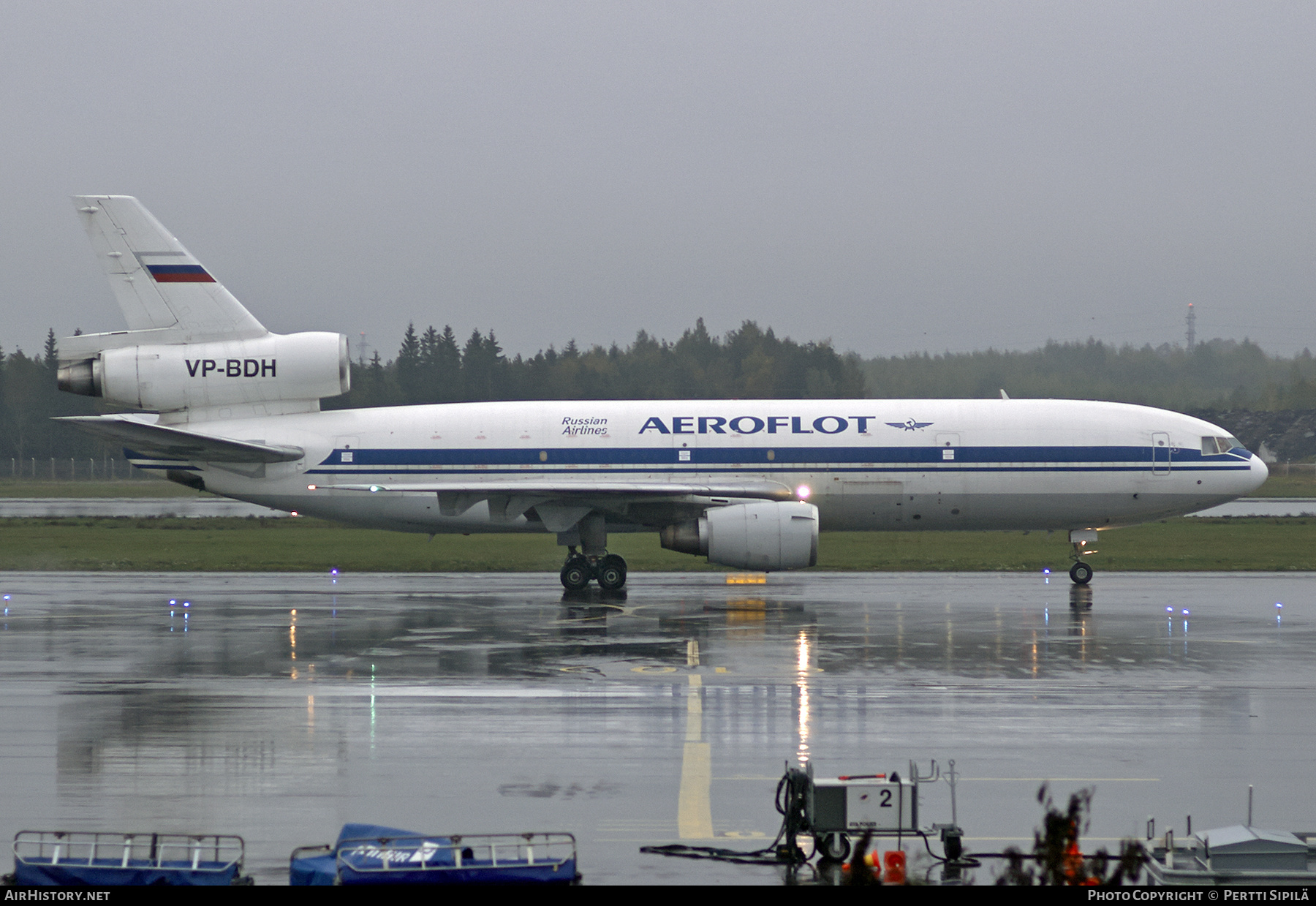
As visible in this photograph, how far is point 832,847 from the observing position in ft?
29.5

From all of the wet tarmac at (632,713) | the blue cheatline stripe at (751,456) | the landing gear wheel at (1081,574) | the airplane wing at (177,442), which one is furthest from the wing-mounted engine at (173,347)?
the landing gear wheel at (1081,574)

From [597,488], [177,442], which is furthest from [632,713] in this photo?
[177,442]

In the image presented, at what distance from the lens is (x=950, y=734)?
12688 mm

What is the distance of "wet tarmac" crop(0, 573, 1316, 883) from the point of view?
32.6ft

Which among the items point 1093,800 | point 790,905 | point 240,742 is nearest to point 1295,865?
point 1093,800

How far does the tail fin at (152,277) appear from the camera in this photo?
87.4 feet

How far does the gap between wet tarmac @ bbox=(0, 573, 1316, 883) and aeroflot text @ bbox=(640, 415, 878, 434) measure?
419 centimetres

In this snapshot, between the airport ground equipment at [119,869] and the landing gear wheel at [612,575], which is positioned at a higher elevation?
the landing gear wheel at [612,575]

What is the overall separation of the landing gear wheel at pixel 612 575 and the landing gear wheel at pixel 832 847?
17.0m

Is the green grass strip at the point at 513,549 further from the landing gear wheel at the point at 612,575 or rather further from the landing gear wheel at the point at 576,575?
the landing gear wheel at the point at 612,575

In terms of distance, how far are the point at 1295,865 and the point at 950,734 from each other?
4.86 meters

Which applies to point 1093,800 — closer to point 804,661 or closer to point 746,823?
point 746,823

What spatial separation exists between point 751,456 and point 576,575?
4.78m

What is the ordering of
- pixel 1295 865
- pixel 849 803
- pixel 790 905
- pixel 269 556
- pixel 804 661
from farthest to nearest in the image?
pixel 269 556, pixel 804 661, pixel 849 803, pixel 1295 865, pixel 790 905
